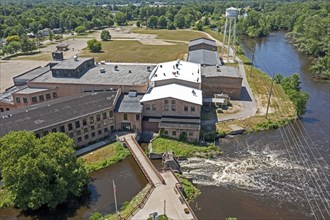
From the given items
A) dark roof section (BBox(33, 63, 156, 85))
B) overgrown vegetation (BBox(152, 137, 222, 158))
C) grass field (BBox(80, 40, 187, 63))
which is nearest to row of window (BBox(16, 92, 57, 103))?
Result: dark roof section (BBox(33, 63, 156, 85))

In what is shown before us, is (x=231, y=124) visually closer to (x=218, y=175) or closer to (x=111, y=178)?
(x=218, y=175)

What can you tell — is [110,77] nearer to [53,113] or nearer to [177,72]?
[177,72]

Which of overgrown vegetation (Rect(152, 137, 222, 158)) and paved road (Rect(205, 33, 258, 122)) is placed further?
paved road (Rect(205, 33, 258, 122))

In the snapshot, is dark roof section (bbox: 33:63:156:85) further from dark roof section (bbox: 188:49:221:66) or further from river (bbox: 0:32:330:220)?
river (bbox: 0:32:330:220)

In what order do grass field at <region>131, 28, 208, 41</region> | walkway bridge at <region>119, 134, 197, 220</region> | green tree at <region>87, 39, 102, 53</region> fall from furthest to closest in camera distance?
grass field at <region>131, 28, 208, 41</region> → green tree at <region>87, 39, 102, 53</region> → walkway bridge at <region>119, 134, 197, 220</region>

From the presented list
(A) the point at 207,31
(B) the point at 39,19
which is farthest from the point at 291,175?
(B) the point at 39,19

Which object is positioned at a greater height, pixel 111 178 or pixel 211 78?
pixel 211 78

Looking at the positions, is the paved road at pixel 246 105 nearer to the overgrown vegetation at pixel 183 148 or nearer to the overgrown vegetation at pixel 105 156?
the overgrown vegetation at pixel 183 148
